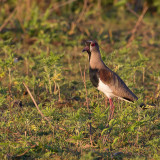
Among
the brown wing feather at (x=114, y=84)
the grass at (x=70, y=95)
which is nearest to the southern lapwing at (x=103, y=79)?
the brown wing feather at (x=114, y=84)

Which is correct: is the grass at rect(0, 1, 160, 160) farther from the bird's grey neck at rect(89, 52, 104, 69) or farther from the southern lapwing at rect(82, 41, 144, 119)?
the bird's grey neck at rect(89, 52, 104, 69)

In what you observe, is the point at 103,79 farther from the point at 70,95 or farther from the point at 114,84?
the point at 70,95

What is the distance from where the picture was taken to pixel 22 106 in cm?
518

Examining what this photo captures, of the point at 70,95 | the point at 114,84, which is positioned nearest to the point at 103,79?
the point at 114,84

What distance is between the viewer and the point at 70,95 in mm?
5684

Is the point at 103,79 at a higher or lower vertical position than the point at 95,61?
lower

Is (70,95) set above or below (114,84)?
below

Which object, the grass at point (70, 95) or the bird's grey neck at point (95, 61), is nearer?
the grass at point (70, 95)

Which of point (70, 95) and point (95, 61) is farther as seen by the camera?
point (70, 95)

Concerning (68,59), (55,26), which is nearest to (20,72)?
(68,59)

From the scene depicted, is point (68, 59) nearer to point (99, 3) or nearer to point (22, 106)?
point (22, 106)

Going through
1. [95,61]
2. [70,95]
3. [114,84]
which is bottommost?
[70,95]

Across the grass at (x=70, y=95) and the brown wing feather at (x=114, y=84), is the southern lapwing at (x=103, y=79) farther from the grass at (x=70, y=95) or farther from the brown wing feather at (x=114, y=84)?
the grass at (x=70, y=95)

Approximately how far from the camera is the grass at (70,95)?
388cm
